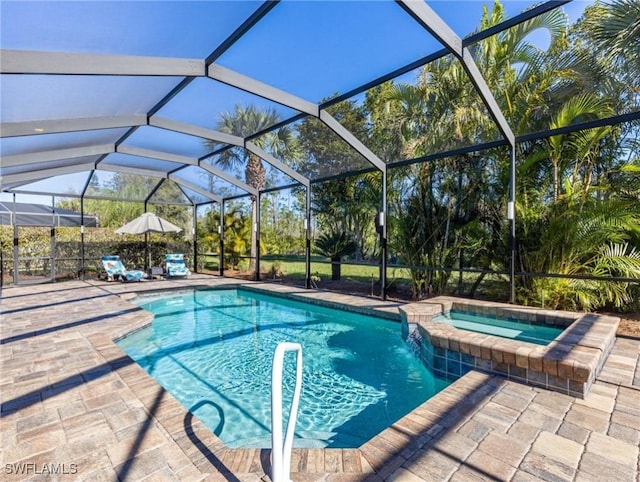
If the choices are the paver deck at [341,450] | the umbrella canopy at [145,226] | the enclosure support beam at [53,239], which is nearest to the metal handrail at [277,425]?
the paver deck at [341,450]

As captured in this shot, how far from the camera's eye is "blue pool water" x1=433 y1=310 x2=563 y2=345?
4.82 meters

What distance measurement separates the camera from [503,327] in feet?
17.5

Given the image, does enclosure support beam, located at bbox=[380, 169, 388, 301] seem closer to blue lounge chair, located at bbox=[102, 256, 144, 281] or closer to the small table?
blue lounge chair, located at bbox=[102, 256, 144, 281]

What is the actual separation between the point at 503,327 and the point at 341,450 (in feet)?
13.5

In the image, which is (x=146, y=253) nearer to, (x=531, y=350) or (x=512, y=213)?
(x=512, y=213)

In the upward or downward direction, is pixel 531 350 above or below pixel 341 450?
above

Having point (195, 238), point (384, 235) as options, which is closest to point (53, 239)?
point (195, 238)

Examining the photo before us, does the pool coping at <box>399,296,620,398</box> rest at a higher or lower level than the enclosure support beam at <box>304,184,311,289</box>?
lower

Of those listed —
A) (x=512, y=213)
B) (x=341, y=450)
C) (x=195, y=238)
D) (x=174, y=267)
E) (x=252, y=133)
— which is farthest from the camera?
(x=195, y=238)

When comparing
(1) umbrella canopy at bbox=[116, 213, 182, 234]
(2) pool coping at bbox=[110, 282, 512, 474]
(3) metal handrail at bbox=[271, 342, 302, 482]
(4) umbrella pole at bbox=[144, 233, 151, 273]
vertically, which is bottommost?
(2) pool coping at bbox=[110, 282, 512, 474]

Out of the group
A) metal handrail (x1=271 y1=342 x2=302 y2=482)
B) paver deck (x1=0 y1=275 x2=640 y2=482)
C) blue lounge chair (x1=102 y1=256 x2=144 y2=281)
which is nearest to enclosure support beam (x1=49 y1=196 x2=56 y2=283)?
blue lounge chair (x1=102 y1=256 x2=144 y2=281)

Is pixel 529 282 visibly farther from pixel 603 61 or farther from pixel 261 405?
pixel 261 405

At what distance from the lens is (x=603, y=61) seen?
579cm

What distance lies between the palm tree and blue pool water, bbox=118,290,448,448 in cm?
432
